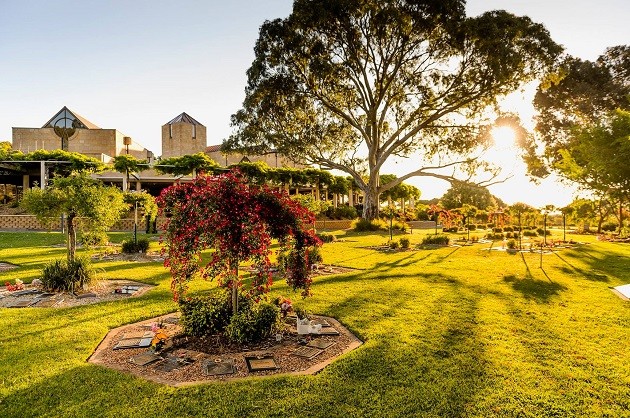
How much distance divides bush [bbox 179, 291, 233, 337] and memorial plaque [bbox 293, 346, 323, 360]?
1.33 metres

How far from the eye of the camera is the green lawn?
4.21m

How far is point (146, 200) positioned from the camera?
17.5 m

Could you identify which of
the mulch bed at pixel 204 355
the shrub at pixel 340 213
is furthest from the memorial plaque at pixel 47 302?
the shrub at pixel 340 213

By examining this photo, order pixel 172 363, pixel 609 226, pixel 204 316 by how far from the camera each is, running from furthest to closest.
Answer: pixel 609 226, pixel 204 316, pixel 172 363

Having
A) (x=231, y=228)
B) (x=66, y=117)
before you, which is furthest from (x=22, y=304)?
(x=66, y=117)

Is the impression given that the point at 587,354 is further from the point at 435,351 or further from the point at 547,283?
the point at 547,283

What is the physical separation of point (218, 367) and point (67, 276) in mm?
6116

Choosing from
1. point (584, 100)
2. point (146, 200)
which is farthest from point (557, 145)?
→ point (146, 200)

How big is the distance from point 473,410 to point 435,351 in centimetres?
162

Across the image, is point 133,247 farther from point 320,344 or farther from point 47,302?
point 320,344

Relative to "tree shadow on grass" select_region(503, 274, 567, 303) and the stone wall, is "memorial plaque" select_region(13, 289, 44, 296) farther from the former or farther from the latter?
the stone wall

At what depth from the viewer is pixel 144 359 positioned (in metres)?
5.39

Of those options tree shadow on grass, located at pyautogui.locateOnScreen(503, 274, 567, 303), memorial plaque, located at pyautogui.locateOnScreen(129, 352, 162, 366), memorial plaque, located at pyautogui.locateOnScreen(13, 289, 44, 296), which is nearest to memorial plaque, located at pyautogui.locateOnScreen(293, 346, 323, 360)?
memorial plaque, located at pyautogui.locateOnScreen(129, 352, 162, 366)

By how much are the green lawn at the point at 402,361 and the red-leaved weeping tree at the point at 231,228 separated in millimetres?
1630
